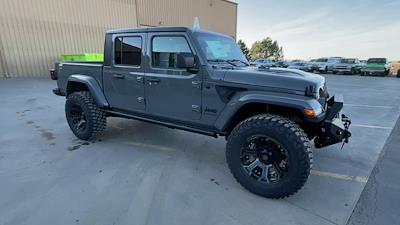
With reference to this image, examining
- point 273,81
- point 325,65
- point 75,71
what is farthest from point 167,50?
point 325,65

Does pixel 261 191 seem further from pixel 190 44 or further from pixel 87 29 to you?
pixel 87 29

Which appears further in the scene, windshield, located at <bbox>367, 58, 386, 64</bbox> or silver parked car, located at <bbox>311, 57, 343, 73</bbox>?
silver parked car, located at <bbox>311, 57, 343, 73</bbox>

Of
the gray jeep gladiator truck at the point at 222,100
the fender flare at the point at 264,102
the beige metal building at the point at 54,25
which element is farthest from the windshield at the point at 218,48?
the beige metal building at the point at 54,25

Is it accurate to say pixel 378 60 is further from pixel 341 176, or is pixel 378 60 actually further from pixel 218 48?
pixel 218 48

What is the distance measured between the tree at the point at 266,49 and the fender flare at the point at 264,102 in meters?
69.8

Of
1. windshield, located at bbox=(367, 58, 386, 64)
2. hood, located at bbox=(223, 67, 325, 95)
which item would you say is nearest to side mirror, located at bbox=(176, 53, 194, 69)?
hood, located at bbox=(223, 67, 325, 95)

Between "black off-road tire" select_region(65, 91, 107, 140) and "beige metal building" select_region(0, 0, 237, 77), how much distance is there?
36.3ft

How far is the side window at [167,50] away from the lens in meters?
3.24

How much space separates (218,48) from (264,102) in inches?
48.7

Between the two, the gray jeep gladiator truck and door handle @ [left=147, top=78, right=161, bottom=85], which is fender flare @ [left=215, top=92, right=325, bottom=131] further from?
door handle @ [left=147, top=78, right=161, bottom=85]

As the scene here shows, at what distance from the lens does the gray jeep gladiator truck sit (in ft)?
8.41

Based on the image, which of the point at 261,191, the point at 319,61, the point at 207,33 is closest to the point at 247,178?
the point at 261,191

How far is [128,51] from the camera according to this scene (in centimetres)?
379

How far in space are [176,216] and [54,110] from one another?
5.71 metres
